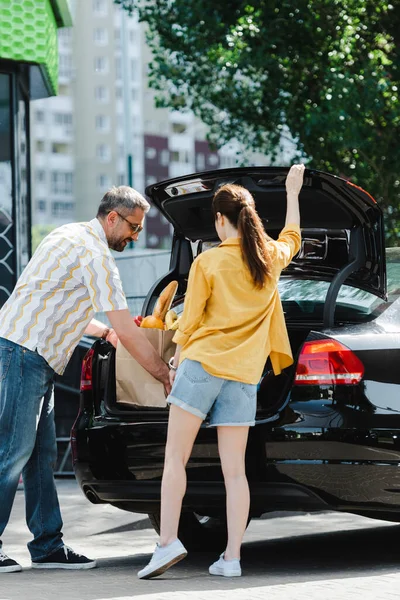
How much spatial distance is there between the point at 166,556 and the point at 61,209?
98313mm

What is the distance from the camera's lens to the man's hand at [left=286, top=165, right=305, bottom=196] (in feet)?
19.6

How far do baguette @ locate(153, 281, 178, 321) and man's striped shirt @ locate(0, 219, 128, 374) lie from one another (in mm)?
446

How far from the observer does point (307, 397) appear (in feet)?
18.6

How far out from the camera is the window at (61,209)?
102625 mm

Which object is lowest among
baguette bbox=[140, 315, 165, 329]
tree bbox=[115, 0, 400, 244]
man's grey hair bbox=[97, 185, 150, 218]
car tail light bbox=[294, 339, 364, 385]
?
car tail light bbox=[294, 339, 364, 385]

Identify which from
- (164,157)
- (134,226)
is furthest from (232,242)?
(164,157)

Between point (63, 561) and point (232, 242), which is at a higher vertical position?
point (232, 242)

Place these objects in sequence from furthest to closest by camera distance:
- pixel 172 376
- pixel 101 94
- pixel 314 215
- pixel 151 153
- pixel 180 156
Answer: pixel 180 156 < pixel 101 94 < pixel 151 153 < pixel 314 215 < pixel 172 376

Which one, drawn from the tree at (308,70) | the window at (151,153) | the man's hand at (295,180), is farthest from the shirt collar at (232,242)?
the window at (151,153)

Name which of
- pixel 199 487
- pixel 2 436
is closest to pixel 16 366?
pixel 2 436

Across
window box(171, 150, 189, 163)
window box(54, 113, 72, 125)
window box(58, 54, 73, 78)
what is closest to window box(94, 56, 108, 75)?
window box(58, 54, 73, 78)

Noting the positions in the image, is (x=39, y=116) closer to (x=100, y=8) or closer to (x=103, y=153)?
(x=103, y=153)

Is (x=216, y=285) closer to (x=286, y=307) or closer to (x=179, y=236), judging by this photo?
(x=286, y=307)

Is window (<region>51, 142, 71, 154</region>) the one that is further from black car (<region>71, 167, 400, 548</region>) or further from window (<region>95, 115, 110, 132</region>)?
black car (<region>71, 167, 400, 548</region>)
